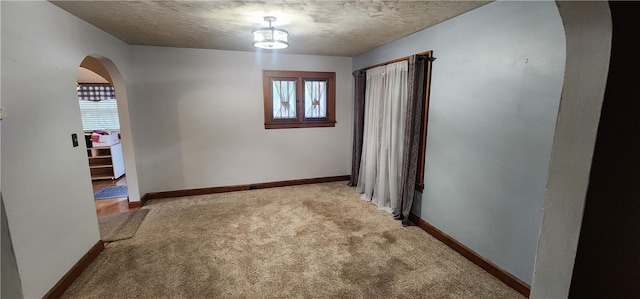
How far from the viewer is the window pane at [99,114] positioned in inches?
223

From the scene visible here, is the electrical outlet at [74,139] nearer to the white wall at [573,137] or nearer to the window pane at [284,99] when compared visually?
the window pane at [284,99]

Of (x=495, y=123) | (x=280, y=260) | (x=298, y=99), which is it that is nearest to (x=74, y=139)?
(x=280, y=260)

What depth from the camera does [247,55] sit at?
3916mm

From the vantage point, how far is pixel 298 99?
427 centimetres

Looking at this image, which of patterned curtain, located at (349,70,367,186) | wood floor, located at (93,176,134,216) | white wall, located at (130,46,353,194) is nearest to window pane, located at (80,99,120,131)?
wood floor, located at (93,176,134,216)

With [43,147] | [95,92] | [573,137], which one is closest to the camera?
[573,137]

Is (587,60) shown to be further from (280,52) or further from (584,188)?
(280,52)

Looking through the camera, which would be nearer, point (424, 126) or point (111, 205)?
point (424, 126)

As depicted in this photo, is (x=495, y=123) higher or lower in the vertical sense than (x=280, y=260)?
higher

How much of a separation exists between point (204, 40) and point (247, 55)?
0.79 m

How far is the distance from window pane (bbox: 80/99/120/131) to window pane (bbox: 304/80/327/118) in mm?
4424

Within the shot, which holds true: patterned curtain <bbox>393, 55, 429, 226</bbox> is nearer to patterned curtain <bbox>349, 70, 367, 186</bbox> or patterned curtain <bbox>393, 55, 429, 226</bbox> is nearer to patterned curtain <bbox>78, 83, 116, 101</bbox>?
patterned curtain <bbox>349, 70, 367, 186</bbox>

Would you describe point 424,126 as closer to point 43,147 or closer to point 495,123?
point 495,123

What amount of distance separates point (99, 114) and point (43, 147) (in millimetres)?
4920
